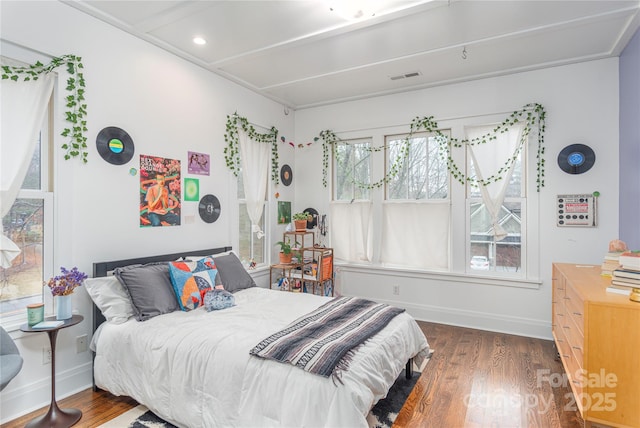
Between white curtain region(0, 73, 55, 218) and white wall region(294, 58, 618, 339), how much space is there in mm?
3353

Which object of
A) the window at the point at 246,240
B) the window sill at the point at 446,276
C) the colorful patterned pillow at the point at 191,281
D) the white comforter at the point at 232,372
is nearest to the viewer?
the white comforter at the point at 232,372

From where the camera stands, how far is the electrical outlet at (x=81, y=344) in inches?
104

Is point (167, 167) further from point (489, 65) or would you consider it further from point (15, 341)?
point (489, 65)

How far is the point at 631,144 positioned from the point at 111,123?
4440 millimetres

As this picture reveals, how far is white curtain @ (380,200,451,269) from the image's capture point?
13.9 feet

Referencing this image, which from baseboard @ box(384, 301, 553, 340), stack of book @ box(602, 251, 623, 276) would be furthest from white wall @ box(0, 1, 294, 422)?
stack of book @ box(602, 251, 623, 276)

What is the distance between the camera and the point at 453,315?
13.5 feet

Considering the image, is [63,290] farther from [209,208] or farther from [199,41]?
[199,41]

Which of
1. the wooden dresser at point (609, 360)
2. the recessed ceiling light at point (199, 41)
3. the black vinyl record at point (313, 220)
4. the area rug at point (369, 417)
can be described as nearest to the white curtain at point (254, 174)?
the black vinyl record at point (313, 220)

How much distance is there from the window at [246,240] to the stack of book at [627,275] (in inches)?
136

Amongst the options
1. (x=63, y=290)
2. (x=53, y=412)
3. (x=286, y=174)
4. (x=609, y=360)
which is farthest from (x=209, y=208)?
(x=609, y=360)

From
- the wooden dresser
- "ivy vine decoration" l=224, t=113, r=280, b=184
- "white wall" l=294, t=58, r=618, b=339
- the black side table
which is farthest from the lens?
"ivy vine decoration" l=224, t=113, r=280, b=184

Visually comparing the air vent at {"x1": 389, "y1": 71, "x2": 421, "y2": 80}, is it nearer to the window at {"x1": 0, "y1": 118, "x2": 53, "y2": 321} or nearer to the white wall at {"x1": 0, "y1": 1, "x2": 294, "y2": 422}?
the white wall at {"x1": 0, "y1": 1, "x2": 294, "y2": 422}

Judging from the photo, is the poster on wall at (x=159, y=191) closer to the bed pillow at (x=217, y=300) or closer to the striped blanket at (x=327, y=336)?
the bed pillow at (x=217, y=300)
